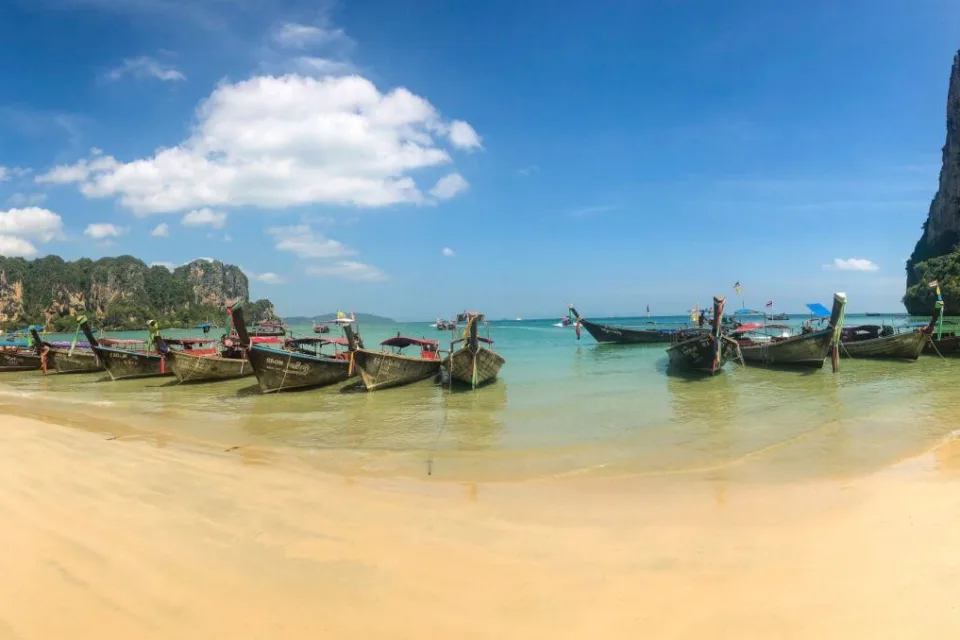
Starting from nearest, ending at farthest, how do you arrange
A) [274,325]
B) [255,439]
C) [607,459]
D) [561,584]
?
[561,584]
[607,459]
[255,439]
[274,325]

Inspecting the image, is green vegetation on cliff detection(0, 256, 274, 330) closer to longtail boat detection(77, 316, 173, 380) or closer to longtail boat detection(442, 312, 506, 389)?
longtail boat detection(77, 316, 173, 380)

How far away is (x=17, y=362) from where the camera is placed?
26.6m

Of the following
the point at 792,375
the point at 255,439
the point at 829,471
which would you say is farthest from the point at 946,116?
the point at 255,439

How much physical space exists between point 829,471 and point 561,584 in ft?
18.7

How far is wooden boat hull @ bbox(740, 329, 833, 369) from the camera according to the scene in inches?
732

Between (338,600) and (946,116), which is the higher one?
(946,116)

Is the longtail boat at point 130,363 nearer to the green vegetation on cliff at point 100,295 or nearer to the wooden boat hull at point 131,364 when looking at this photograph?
the wooden boat hull at point 131,364

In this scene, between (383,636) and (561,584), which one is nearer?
(383,636)

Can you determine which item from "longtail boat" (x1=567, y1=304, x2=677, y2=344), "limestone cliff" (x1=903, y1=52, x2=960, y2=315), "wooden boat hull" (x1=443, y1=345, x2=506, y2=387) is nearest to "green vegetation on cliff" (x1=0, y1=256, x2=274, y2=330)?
"longtail boat" (x1=567, y1=304, x2=677, y2=344)

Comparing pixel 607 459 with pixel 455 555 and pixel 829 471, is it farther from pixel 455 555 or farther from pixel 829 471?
pixel 455 555

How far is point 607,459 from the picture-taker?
27.9ft

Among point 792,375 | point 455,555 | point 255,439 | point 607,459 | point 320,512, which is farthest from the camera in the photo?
point 792,375

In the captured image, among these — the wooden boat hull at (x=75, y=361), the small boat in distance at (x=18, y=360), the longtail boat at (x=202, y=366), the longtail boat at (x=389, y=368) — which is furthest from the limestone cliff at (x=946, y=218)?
the small boat in distance at (x=18, y=360)

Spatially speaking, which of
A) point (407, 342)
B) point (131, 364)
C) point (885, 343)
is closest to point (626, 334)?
point (885, 343)
